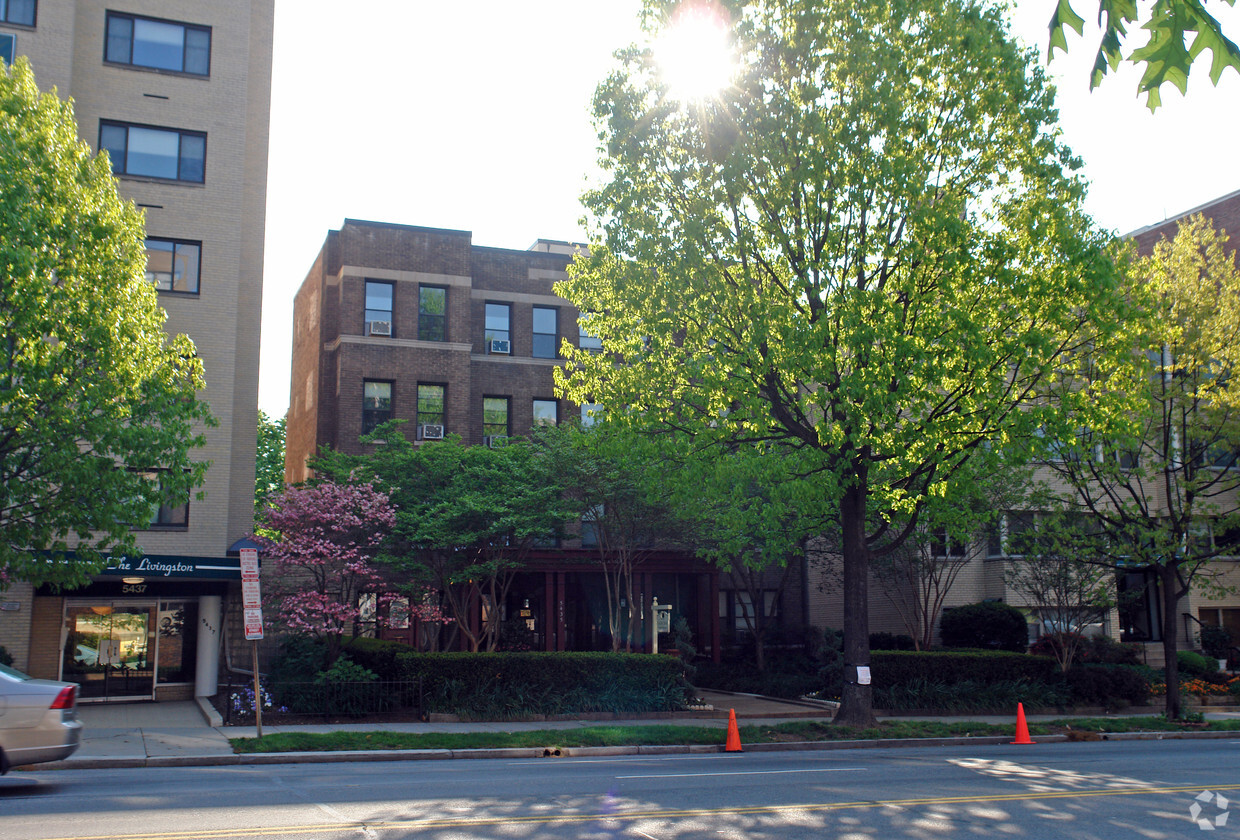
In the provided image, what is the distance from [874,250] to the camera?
1698cm

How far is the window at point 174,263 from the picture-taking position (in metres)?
25.8

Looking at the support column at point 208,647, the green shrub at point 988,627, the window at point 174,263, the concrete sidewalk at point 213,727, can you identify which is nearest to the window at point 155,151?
the window at point 174,263

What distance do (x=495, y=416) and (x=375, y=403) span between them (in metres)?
4.06

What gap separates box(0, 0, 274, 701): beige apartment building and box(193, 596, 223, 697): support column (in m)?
0.04

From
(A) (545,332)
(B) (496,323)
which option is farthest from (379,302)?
(A) (545,332)

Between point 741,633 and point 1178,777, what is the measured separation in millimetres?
20977

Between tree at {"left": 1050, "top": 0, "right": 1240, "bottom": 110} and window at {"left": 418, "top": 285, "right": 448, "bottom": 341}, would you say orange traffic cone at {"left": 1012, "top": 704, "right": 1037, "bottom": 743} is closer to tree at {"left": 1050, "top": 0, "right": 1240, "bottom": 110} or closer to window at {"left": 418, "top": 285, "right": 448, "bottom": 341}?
tree at {"left": 1050, "top": 0, "right": 1240, "bottom": 110}

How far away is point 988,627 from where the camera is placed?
29.9 meters

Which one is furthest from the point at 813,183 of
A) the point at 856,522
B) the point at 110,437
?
the point at 110,437

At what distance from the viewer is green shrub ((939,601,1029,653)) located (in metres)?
29.8

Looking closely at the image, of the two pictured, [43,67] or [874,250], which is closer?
[874,250]

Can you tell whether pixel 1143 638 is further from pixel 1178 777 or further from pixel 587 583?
pixel 1178 777

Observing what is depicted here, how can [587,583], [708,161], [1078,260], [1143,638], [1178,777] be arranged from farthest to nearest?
[1143,638], [587,583], [708,161], [1078,260], [1178,777]

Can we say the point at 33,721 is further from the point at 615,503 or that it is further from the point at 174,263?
the point at 174,263
